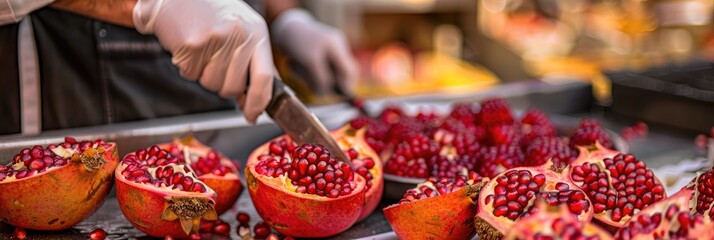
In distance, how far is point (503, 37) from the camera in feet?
14.9

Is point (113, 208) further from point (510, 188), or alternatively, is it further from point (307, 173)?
point (510, 188)

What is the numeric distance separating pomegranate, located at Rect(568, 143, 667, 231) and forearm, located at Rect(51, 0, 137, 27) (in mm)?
1098

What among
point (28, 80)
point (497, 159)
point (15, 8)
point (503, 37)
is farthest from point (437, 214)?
point (503, 37)

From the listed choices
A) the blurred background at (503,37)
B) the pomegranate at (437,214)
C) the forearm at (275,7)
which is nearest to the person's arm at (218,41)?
the pomegranate at (437,214)

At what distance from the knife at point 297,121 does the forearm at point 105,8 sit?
0.43 m

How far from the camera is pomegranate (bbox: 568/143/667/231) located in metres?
1.08

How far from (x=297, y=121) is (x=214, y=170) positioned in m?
0.20

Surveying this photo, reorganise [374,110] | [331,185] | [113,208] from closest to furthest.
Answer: [331,185]
[113,208]
[374,110]

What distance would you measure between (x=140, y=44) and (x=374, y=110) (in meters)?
0.76

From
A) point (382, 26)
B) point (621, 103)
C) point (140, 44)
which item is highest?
point (140, 44)

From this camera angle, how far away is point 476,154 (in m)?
1.49

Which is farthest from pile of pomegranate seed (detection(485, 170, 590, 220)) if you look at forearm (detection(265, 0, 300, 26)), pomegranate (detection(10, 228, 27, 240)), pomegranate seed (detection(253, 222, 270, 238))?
forearm (detection(265, 0, 300, 26))

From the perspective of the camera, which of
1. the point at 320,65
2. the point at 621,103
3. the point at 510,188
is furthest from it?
the point at 320,65

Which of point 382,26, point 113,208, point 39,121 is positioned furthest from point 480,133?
point 382,26
